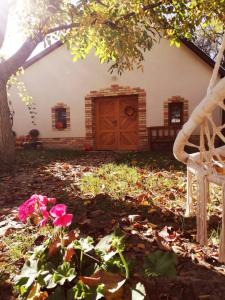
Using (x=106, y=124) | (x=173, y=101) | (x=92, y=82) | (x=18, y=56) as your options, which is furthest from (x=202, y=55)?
(x=18, y=56)

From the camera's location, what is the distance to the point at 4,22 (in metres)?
8.34

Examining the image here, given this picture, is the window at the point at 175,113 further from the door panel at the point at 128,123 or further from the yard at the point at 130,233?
the yard at the point at 130,233

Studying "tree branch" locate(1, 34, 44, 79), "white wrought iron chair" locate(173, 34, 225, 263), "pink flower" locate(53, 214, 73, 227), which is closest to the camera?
"pink flower" locate(53, 214, 73, 227)

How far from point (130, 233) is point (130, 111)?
1081cm

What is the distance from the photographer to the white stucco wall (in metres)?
12.8

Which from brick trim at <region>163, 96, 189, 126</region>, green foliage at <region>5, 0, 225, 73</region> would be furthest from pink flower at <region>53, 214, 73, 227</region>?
brick trim at <region>163, 96, 189, 126</region>

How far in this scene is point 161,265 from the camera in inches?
75.9

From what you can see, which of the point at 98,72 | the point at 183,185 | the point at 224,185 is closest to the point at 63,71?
the point at 98,72

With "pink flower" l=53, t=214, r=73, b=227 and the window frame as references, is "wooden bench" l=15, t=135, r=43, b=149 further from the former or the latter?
"pink flower" l=53, t=214, r=73, b=227

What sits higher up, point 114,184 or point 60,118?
point 60,118

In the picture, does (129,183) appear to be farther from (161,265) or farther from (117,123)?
(117,123)

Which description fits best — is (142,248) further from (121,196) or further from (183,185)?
(183,185)

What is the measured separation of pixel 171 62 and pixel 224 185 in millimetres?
11378

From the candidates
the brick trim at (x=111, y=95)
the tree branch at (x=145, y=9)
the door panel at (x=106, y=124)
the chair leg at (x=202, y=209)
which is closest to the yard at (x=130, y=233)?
the chair leg at (x=202, y=209)
